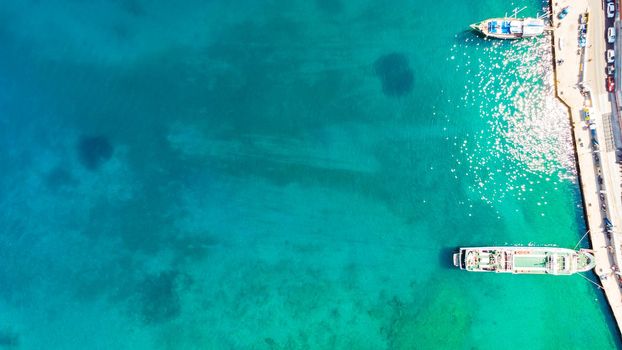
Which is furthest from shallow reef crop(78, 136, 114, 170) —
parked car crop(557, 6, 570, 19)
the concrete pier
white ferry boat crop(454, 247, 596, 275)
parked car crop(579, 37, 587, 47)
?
parked car crop(579, 37, 587, 47)

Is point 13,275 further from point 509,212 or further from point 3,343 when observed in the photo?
point 509,212

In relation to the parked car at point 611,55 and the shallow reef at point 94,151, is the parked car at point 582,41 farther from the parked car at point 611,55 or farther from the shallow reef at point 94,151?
the shallow reef at point 94,151

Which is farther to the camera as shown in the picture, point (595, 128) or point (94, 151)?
point (94, 151)

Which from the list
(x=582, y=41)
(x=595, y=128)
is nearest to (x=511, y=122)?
(x=595, y=128)

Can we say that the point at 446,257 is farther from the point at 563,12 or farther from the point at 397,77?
the point at 563,12

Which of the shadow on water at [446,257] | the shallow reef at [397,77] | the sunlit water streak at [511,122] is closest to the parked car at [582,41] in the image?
the sunlit water streak at [511,122]

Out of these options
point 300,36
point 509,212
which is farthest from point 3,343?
point 509,212

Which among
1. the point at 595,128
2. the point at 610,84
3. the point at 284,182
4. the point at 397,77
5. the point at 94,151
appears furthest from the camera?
the point at 94,151
